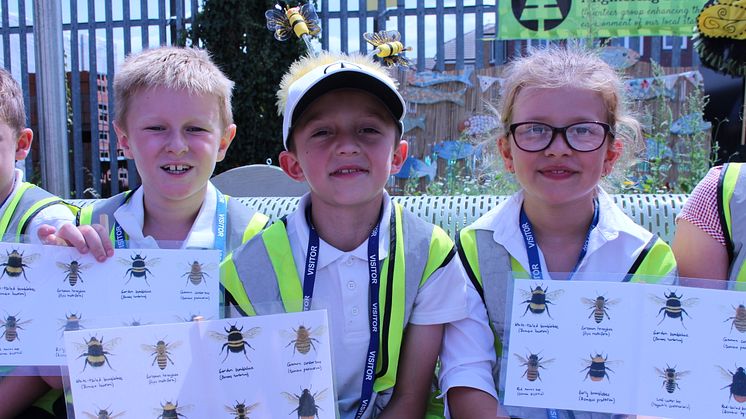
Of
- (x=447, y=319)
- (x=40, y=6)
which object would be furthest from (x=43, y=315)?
(x=40, y=6)

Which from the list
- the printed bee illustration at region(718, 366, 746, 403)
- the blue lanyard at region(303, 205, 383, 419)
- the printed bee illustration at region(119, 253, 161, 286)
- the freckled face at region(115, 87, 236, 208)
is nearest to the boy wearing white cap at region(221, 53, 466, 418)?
the blue lanyard at region(303, 205, 383, 419)

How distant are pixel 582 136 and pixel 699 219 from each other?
465 mm

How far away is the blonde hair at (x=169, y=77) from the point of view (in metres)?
2.25

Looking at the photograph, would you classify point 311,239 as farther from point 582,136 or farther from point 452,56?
point 452,56

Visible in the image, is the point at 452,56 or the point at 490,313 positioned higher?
the point at 452,56

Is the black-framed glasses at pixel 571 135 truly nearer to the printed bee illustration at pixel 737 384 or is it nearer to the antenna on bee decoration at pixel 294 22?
the printed bee illustration at pixel 737 384

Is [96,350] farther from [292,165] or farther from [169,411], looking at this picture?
[292,165]

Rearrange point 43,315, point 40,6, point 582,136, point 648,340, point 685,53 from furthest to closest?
1. point 685,53
2. point 40,6
3. point 582,136
4. point 43,315
5. point 648,340

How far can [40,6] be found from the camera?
4332 millimetres

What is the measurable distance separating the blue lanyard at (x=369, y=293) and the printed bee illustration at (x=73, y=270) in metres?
0.65

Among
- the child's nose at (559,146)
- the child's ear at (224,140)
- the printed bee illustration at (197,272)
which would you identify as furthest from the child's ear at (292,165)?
the child's nose at (559,146)

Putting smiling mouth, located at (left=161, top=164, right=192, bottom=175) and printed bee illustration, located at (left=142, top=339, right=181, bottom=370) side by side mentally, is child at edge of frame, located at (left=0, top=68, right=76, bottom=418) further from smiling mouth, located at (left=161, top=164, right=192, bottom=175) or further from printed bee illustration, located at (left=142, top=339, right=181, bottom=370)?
printed bee illustration, located at (left=142, top=339, right=181, bottom=370)

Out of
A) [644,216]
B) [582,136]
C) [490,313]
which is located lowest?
[490,313]

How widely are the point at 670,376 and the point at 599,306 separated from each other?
0.82 feet
